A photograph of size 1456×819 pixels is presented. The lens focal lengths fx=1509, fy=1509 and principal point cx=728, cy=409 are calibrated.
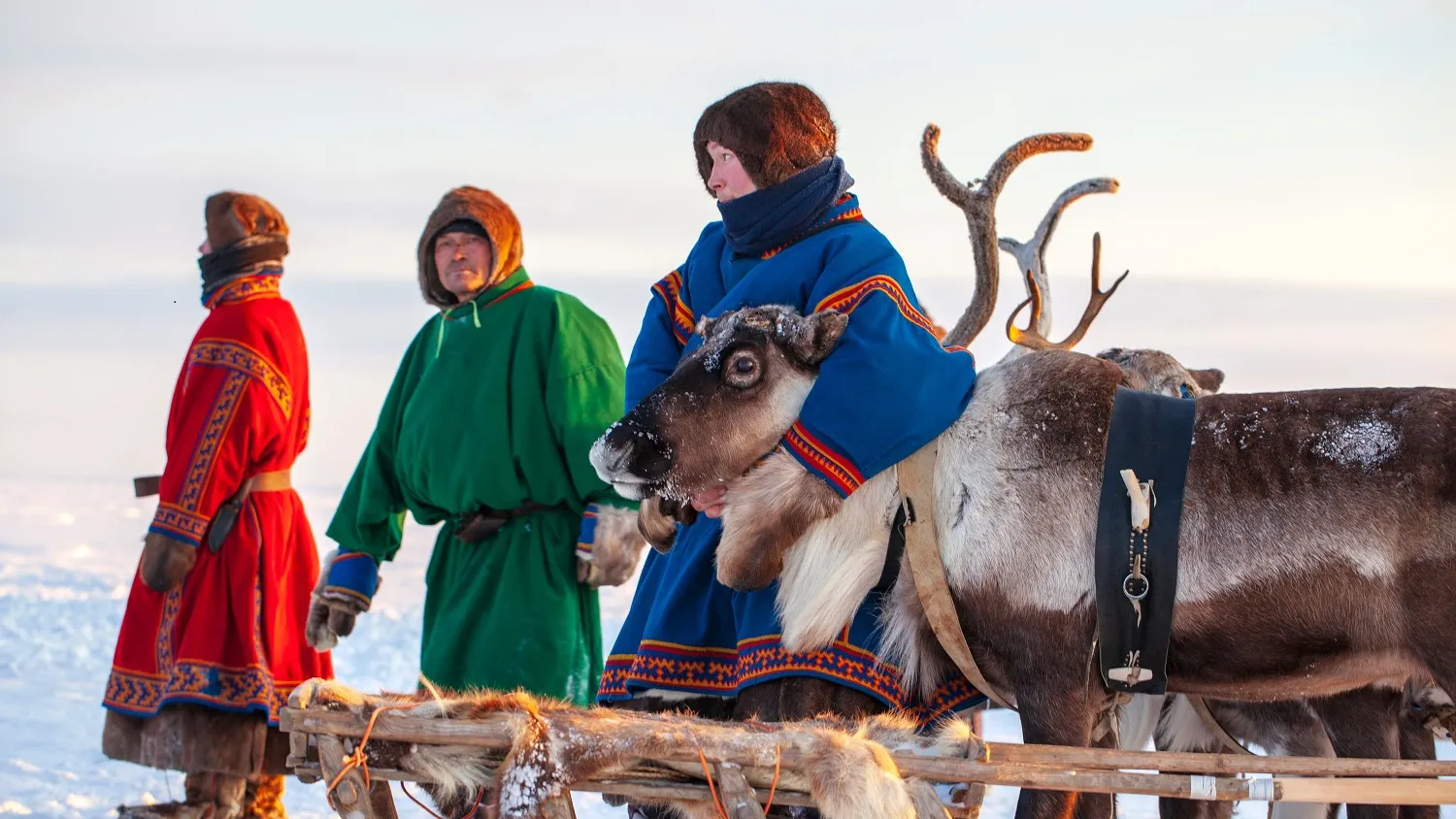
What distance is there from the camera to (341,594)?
4.20m

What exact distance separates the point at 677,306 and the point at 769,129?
42 cm

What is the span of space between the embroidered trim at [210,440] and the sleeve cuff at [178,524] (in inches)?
0.9

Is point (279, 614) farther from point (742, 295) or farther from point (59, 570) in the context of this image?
point (59, 570)

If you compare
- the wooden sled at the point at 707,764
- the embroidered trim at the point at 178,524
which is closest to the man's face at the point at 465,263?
the embroidered trim at the point at 178,524

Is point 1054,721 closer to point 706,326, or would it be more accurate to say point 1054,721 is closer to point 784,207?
point 706,326

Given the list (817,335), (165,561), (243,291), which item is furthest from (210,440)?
(817,335)

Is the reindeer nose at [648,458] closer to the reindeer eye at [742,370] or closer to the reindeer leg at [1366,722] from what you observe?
the reindeer eye at [742,370]

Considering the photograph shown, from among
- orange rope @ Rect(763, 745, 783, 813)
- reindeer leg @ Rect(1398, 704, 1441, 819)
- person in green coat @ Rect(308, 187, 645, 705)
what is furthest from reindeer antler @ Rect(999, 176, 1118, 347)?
orange rope @ Rect(763, 745, 783, 813)

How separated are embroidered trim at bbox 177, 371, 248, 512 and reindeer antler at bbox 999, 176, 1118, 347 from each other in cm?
273

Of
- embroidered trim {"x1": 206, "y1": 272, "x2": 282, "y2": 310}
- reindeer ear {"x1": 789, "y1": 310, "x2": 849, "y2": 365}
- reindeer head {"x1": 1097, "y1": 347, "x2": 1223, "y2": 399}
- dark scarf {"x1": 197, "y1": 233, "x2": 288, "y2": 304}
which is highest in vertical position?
dark scarf {"x1": 197, "y1": 233, "x2": 288, "y2": 304}

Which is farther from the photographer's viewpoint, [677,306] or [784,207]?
[677,306]

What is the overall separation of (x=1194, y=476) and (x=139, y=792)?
4562mm

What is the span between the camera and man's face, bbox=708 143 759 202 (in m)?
2.75

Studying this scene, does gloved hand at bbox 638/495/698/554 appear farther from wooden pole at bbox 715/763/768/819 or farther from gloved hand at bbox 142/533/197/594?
gloved hand at bbox 142/533/197/594
